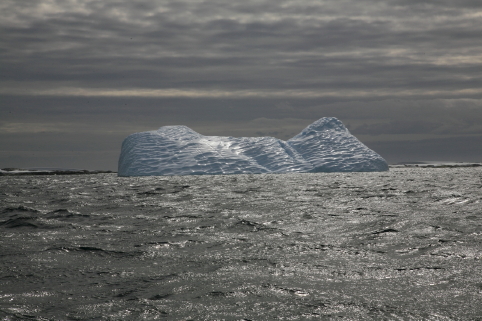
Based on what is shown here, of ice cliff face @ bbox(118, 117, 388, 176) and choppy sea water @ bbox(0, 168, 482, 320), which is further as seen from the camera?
ice cliff face @ bbox(118, 117, 388, 176)

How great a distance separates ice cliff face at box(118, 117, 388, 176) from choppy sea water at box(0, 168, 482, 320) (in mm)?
25740

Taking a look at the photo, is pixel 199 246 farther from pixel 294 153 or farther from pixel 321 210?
pixel 294 153

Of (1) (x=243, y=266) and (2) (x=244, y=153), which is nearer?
(1) (x=243, y=266)

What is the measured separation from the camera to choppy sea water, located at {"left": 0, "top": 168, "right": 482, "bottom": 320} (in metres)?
4.41

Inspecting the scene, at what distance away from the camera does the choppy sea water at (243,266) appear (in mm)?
4410

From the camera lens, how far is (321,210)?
41.9ft

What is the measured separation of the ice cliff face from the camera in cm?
3750

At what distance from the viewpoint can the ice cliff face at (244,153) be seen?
3750 centimetres

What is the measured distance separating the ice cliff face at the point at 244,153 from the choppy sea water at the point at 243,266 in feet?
84.4

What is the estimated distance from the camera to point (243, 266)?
243 inches

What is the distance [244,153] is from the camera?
41625 mm

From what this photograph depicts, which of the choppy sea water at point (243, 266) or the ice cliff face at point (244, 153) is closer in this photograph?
the choppy sea water at point (243, 266)

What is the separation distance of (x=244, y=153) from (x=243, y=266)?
3552cm

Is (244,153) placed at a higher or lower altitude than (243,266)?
lower
